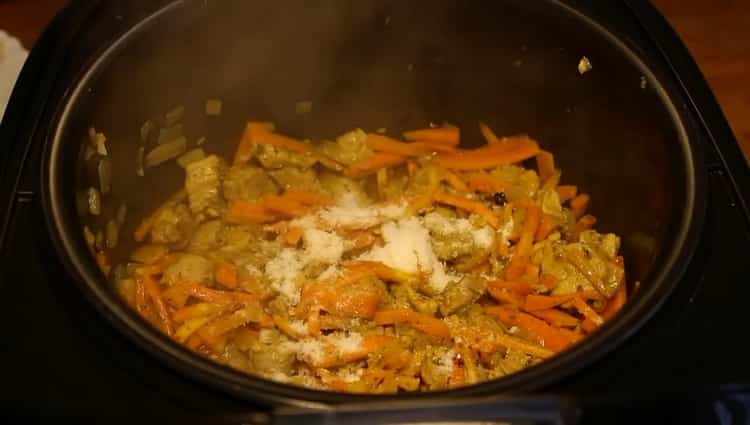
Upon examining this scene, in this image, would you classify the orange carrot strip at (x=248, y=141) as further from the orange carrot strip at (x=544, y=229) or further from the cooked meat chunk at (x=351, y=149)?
the orange carrot strip at (x=544, y=229)

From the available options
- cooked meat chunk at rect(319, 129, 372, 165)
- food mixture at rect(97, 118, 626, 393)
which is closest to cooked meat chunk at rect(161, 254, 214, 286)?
food mixture at rect(97, 118, 626, 393)

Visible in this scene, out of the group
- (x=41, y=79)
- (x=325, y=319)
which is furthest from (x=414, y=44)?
(x=41, y=79)

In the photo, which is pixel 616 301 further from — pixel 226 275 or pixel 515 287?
pixel 226 275

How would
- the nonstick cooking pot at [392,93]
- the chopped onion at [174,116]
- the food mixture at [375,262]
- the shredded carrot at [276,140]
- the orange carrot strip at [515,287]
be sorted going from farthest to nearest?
the shredded carrot at [276,140]
the chopped onion at [174,116]
the orange carrot strip at [515,287]
the food mixture at [375,262]
the nonstick cooking pot at [392,93]

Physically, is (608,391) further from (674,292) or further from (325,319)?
(325,319)

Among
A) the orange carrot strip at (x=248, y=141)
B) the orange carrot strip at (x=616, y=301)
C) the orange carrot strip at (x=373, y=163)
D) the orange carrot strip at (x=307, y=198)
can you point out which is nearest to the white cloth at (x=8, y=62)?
the orange carrot strip at (x=248, y=141)

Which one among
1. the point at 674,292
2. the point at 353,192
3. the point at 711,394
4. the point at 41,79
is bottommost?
the point at 711,394
